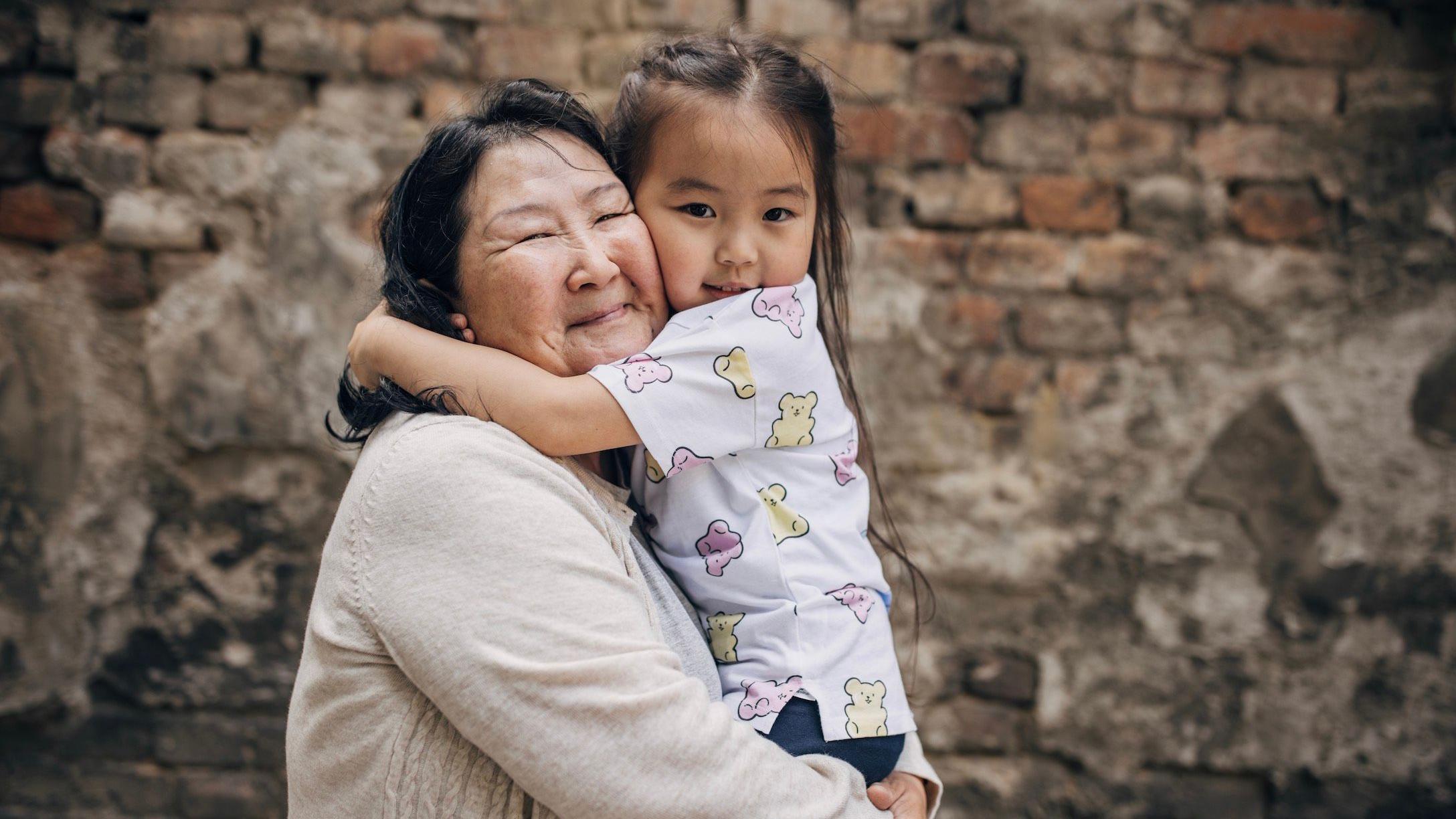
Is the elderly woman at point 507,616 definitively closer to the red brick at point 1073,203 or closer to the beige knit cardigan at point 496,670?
the beige knit cardigan at point 496,670

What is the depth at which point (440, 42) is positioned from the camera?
7.62 ft

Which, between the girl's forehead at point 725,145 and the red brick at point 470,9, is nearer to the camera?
the girl's forehead at point 725,145

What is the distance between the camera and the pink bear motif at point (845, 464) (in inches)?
57.2

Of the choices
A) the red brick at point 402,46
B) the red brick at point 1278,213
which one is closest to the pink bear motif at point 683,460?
the red brick at point 402,46

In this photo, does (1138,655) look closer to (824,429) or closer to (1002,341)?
(1002,341)

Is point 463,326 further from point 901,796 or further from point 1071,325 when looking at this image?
point 1071,325

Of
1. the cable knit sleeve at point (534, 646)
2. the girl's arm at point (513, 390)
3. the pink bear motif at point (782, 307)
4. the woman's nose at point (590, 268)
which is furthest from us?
the pink bear motif at point (782, 307)

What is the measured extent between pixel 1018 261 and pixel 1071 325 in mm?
208

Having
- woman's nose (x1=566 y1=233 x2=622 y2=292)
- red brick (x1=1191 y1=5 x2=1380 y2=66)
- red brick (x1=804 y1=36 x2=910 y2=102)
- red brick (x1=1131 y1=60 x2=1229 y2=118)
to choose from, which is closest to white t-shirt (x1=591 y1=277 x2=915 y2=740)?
woman's nose (x1=566 y1=233 x2=622 y2=292)

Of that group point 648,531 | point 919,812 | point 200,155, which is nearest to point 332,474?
point 200,155

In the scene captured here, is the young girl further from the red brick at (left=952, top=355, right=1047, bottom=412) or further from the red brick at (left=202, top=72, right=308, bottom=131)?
the red brick at (left=202, top=72, right=308, bottom=131)

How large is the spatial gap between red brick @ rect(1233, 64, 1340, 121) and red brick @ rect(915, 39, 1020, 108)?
0.57m

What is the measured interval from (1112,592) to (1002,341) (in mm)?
702

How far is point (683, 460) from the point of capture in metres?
1.24
